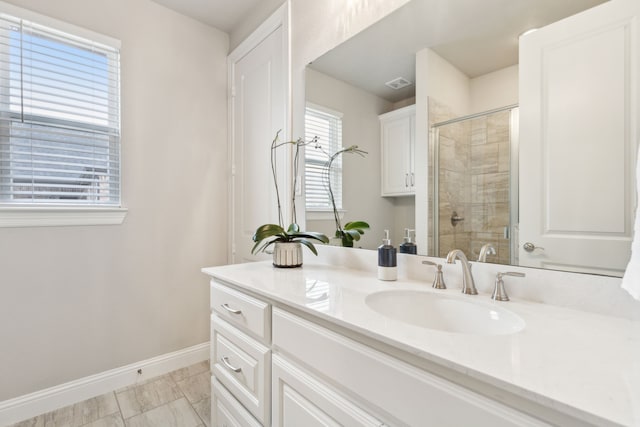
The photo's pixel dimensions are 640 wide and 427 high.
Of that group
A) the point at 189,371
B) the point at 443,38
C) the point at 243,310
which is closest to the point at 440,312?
the point at 243,310

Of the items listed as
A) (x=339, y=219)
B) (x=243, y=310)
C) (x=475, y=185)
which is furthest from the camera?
(x=339, y=219)

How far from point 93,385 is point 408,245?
81.6 inches

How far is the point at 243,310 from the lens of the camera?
1155 millimetres

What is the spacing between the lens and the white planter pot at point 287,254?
1.47m

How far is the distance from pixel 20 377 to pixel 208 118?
1953mm

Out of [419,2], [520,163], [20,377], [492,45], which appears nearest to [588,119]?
[520,163]

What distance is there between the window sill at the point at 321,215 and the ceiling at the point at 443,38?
1.95 ft

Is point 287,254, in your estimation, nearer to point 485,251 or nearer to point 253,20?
point 485,251

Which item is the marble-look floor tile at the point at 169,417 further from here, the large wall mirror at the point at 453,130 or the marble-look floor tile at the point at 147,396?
the large wall mirror at the point at 453,130

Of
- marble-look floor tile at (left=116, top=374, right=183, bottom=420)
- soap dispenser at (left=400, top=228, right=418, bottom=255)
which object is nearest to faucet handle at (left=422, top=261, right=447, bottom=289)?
soap dispenser at (left=400, top=228, right=418, bottom=255)

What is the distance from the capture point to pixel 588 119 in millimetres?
816

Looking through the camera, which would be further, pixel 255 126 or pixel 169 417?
pixel 255 126

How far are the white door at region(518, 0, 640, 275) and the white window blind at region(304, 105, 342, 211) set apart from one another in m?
0.83

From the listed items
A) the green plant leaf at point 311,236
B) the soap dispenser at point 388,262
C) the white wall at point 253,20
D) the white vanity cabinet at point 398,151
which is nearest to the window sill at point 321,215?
the green plant leaf at point 311,236
